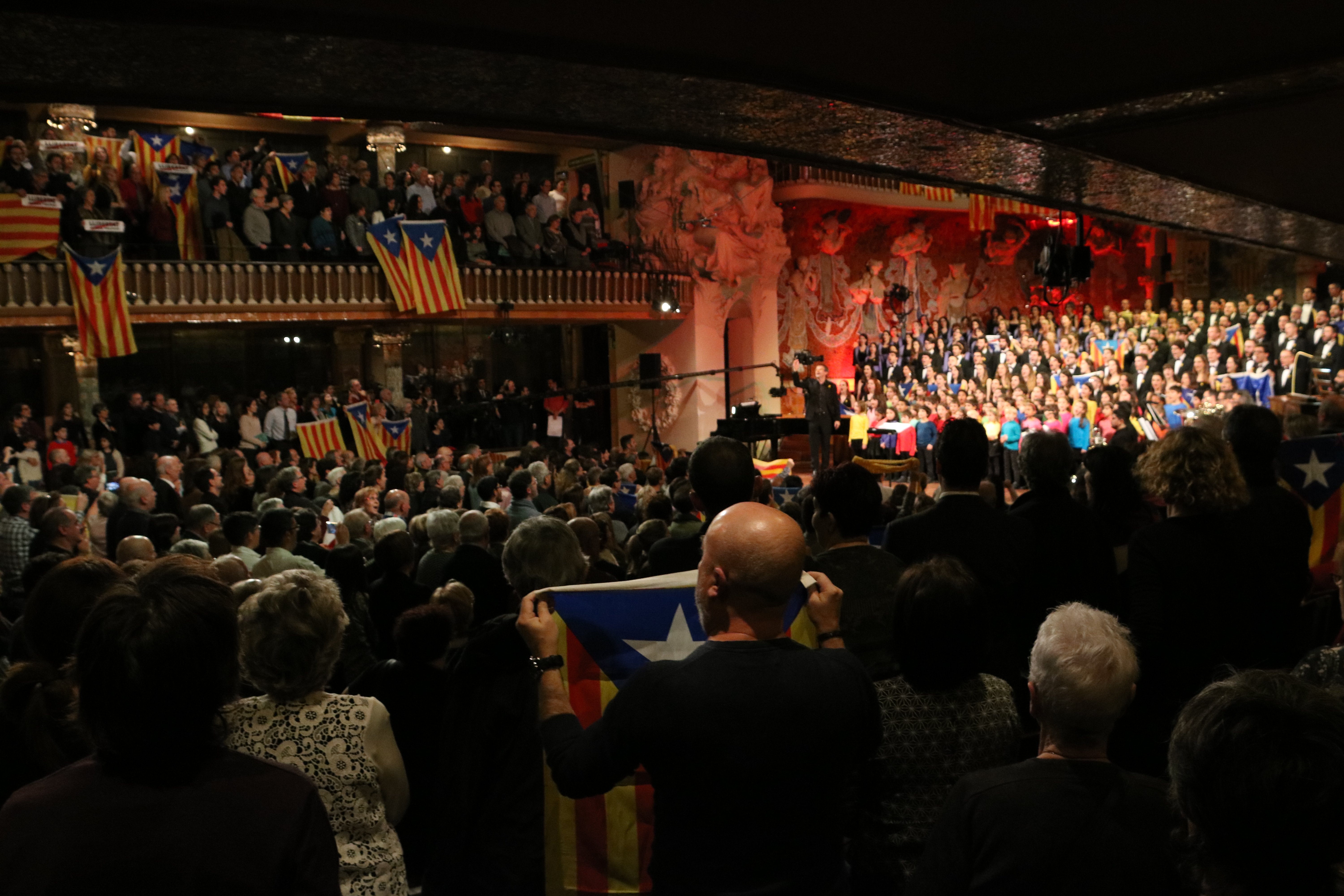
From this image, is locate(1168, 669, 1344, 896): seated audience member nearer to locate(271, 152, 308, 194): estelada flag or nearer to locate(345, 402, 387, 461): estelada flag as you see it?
locate(345, 402, 387, 461): estelada flag

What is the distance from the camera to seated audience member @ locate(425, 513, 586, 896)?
2.59 meters

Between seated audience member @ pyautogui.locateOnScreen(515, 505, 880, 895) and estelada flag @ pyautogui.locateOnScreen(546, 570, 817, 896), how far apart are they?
58 cm

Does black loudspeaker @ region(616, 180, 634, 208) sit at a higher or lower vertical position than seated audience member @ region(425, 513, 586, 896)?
higher

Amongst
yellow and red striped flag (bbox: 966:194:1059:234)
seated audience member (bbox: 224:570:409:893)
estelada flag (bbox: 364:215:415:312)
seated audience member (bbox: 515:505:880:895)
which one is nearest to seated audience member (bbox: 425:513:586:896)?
seated audience member (bbox: 224:570:409:893)

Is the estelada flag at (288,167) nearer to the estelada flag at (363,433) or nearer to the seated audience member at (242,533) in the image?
the estelada flag at (363,433)

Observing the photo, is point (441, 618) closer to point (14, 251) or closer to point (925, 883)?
point (925, 883)

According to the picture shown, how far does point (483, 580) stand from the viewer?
385 cm

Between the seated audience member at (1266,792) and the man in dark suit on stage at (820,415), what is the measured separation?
44.1 feet

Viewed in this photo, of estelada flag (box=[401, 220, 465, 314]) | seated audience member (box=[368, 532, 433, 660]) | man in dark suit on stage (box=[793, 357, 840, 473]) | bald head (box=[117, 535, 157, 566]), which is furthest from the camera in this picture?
estelada flag (box=[401, 220, 465, 314])

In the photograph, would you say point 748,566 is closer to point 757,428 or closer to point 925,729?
point 925,729

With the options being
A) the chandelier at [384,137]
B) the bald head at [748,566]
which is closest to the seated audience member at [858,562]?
the bald head at [748,566]

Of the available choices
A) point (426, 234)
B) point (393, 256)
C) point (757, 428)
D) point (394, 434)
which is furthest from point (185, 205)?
point (757, 428)

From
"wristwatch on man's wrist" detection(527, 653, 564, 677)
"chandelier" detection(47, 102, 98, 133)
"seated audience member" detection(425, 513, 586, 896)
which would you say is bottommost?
"seated audience member" detection(425, 513, 586, 896)

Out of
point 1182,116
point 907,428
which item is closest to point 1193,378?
point 907,428
